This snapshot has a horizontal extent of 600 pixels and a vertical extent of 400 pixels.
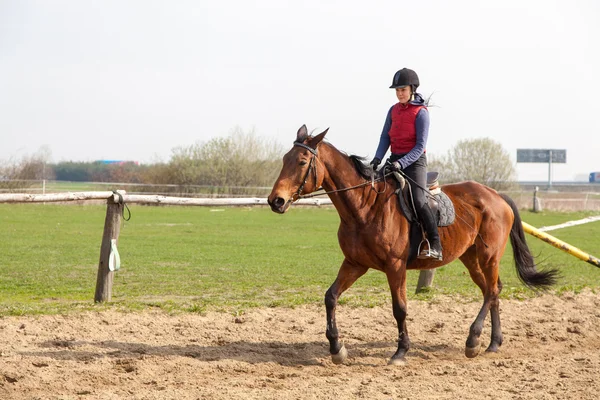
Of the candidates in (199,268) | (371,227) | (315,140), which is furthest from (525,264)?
(199,268)

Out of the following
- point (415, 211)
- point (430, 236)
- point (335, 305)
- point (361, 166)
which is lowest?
point (335, 305)

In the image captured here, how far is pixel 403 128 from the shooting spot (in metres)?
7.05

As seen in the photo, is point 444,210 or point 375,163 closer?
point 375,163

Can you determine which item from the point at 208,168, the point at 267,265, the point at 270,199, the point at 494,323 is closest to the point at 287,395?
the point at 270,199

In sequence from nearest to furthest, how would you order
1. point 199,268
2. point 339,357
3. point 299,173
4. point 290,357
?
1. point 299,173
2. point 339,357
3. point 290,357
4. point 199,268

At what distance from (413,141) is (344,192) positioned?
0.98 meters

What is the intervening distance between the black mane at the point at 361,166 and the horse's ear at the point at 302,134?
65cm

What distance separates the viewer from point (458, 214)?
25.0 feet

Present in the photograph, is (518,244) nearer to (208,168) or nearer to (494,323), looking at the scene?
(494,323)

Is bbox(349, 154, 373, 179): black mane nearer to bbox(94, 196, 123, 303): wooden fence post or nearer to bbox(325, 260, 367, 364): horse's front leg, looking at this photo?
bbox(325, 260, 367, 364): horse's front leg

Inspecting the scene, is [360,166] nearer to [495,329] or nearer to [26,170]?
[495,329]

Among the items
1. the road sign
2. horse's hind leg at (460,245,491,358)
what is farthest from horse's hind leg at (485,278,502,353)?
the road sign

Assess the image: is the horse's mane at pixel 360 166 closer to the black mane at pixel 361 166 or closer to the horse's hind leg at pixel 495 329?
the black mane at pixel 361 166

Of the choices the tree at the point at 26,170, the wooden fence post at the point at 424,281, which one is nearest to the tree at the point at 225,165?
the tree at the point at 26,170
